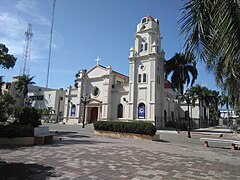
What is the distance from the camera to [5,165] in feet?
20.0

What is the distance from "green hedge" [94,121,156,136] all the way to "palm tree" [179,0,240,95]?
1170cm

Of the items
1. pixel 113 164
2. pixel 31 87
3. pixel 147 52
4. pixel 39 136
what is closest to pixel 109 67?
pixel 147 52

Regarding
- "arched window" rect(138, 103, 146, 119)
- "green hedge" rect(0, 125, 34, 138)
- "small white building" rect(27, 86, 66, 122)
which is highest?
"small white building" rect(27, 86, 66, 122)

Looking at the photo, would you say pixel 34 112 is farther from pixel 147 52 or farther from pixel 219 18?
pixel 147 52

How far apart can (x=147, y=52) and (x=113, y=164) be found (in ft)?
93.9

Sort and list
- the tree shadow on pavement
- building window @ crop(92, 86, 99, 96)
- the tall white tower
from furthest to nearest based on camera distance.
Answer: building window @ crop(92, 86, 99, 96), the tall white tower, the tree shadow on pavement

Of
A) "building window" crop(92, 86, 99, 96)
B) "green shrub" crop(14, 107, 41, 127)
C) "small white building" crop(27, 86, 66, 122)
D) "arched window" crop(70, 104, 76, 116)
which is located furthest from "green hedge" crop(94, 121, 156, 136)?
"small white building" crop(27, 86, 66, 122)

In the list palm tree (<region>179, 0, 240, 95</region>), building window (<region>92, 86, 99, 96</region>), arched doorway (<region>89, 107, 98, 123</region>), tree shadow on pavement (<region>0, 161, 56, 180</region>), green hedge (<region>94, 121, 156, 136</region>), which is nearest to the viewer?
palm tree (<region>179, 0, 240, 95</region>)

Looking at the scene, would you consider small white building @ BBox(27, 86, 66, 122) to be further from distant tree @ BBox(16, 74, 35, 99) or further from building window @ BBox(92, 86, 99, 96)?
building window @ BBox(92, 86, 99, 96)

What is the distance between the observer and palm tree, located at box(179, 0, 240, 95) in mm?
3355

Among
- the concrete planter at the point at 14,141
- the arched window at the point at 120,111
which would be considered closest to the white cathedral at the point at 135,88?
the arched window at the point at 120,111

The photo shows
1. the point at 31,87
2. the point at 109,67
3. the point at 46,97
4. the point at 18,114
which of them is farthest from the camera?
the point at 31,87

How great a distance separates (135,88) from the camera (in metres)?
33.2

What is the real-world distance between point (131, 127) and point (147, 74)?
1776 centimetres
